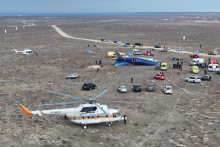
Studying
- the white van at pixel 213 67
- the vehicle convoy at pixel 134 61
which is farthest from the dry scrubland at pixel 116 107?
the vehicle convoy at pixel 134 61

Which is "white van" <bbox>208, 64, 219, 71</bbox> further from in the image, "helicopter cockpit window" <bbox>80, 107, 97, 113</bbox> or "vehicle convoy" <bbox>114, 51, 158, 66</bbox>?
"helicopter cockpit window" <bbox>80, 107, 97, 113</bbox>

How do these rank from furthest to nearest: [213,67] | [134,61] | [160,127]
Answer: [134,61] < [213,67] < [160,127]

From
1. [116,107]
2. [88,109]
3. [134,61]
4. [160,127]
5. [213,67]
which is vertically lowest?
[160,127]

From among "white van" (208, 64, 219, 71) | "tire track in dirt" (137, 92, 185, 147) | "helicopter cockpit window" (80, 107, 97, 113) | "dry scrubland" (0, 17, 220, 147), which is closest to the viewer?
"tire track in dirt" (137, 92, 185, 147)

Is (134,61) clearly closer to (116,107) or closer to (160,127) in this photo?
(116,107)

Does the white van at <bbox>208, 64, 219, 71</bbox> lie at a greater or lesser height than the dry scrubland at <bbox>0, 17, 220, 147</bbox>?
greater

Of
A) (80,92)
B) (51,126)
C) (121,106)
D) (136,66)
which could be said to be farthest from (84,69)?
(51,126)

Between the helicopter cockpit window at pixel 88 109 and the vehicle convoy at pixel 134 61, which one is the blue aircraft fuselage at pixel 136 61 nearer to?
the vehicle convoy at pixel 134 61

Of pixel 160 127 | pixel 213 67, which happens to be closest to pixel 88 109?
pixel 160 127

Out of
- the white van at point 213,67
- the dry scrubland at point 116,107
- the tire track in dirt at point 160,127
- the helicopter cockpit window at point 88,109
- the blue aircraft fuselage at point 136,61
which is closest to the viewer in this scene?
the tire track in dirt at point 160,127

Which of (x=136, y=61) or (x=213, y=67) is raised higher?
(x=136, y=61)

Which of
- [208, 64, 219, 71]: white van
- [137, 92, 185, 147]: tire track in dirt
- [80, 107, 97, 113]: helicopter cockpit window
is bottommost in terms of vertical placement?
[137, 92, 185, 147]: tire track in dirt

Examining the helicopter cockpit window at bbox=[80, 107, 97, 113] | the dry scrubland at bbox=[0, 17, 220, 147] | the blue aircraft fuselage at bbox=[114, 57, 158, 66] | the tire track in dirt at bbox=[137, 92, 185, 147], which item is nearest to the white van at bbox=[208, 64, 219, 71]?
the dry scrubland at bbox=[0, 17, 220, 147]
